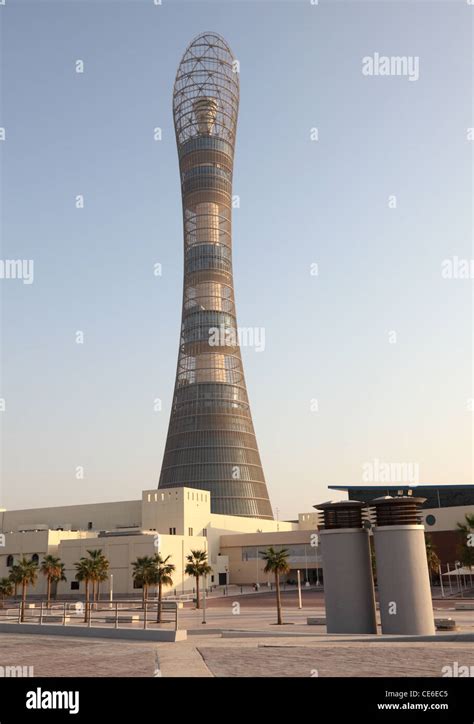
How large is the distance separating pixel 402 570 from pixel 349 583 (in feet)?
6.40

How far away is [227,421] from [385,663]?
7537cm

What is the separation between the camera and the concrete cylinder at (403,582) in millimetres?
23688

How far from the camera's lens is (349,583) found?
24.7 meters

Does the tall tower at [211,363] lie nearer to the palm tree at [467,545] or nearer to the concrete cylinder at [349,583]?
the palm tree at [467,545]

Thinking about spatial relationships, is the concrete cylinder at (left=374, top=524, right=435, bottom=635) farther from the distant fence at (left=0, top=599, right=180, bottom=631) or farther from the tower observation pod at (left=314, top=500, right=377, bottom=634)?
the distant fence at (left=0, top=599, right=180, bottom=631)

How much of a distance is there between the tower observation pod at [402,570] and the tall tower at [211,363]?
65.9m

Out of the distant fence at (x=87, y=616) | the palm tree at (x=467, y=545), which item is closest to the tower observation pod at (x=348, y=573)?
the distant fence at (x=87, y=616)

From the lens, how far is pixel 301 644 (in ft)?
65.2

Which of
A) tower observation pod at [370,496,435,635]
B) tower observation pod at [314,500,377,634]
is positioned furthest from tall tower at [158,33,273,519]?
tower observation pod at [370,496,435,635]

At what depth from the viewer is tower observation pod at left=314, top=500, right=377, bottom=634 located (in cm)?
2447

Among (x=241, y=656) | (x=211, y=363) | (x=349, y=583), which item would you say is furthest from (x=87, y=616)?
(x=211, y=363)

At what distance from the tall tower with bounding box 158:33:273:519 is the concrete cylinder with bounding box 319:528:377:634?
65319 millimetres

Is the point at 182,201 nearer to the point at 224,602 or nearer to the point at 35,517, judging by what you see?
the point at 35,517

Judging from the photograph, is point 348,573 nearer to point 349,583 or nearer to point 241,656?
point 349,583
